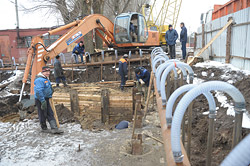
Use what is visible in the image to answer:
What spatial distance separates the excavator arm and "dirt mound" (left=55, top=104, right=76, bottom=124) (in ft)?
4.31

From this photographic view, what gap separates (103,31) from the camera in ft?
36.8

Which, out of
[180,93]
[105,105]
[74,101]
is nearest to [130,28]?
[105,105]

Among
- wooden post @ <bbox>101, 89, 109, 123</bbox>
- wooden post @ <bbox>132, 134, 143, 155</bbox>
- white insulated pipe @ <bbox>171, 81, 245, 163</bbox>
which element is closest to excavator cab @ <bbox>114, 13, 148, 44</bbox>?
wooden post @ <bbox>101, 89, 109, 123</bbox>

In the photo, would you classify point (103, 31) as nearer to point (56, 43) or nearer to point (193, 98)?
point (56, 43)

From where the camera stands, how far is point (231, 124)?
3828mm

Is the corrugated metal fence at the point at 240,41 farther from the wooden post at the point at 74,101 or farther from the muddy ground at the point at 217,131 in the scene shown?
the wooden post at the point at 74,101

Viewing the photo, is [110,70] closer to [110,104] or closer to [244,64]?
[110,104]

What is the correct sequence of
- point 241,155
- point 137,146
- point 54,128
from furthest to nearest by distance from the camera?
1. point 54,128
2. point 137,146
3. point 241,155

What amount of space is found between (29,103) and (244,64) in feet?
26.3

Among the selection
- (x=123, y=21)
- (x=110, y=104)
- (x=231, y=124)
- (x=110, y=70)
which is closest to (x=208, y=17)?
(x=123, y=21)

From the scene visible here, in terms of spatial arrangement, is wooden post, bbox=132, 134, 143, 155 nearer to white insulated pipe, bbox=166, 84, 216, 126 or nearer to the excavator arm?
white insulated pipe, bbox=166, 84, 216, 126

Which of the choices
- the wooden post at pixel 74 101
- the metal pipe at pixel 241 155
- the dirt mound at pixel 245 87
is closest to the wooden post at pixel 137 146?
the dirt mound at pixel 245 87

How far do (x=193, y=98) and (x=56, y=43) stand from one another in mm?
8127

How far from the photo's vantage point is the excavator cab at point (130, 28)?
35.7ft
